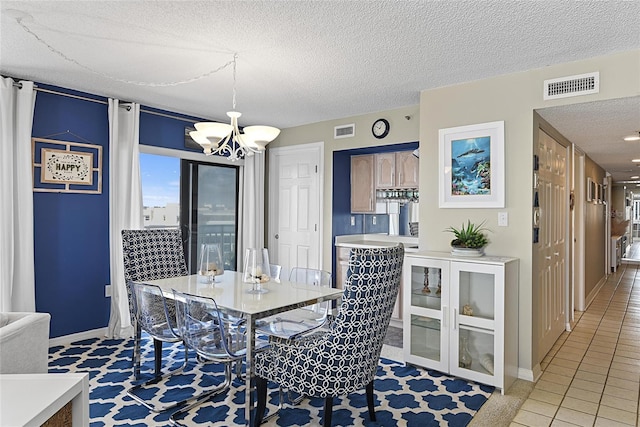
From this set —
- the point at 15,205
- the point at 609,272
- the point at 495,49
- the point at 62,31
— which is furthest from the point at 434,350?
the point at 609,272

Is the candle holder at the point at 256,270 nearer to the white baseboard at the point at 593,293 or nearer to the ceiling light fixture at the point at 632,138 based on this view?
the ceiling light fixture at the point at 632,138

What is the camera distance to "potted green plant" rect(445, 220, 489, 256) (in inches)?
126

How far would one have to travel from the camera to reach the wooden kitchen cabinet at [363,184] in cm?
520

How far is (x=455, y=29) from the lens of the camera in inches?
98.2

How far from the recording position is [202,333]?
2.54m

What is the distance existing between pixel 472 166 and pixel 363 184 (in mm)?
1984

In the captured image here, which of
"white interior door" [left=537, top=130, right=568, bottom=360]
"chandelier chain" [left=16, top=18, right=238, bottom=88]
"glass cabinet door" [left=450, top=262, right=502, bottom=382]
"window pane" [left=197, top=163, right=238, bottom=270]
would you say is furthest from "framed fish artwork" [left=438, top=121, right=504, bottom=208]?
"window pane" [left=197, top=163, right=238, bottom=270]

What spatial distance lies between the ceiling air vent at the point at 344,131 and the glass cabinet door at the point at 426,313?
2.05 metres

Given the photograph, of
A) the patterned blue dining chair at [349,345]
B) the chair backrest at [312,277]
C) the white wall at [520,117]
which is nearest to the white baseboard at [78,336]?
the chair backrest at [312,277]

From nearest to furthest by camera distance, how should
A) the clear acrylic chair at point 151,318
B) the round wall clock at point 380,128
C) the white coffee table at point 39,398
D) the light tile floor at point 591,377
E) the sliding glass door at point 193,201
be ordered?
the white coffee table at point 39,398
the light tile floor at point 591,377
the clear acrylic chair at point 151,318
the round wall clock at point 380,128
the sliding glass door at point 193,201

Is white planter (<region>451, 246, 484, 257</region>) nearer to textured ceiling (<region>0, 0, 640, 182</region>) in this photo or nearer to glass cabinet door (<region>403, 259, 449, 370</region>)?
glass cabinet door (<region>403, 259, 449, 370</region>)

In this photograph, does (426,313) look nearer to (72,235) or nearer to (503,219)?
(503,219)

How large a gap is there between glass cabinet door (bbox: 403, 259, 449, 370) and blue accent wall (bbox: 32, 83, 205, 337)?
120 inches

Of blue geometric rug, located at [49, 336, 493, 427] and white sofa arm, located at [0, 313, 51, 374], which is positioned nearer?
white sofa arm, located at [0, 313, 51, 374]
